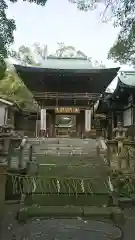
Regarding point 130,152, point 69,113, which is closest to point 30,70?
point 69,113

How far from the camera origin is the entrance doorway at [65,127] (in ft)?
71.2

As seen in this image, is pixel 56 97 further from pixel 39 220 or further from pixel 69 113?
pixel 39 220

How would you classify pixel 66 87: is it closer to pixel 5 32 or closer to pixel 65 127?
pixel 65 127

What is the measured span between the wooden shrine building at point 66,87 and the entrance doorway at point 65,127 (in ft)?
3.47

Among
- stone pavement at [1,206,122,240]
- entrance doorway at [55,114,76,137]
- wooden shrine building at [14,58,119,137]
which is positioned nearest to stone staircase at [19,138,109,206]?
stone pavement at [1,206,122,240]

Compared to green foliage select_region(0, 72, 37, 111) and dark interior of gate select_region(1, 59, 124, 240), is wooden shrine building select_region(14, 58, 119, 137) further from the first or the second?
dark interior of gate select_region(1, 59, 124, 240)

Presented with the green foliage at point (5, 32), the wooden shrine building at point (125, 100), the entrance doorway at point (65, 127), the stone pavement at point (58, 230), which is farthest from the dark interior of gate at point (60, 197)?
the entrance doorway at point (65, 127)

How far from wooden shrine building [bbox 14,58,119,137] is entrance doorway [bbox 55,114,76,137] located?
3.47 ft

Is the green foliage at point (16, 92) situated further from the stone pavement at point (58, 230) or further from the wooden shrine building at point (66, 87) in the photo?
the stone pavement at point (58, 230)

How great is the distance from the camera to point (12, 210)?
646 centimetres

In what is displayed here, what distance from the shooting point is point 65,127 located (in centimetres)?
2600

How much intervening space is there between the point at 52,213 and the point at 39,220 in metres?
0.39

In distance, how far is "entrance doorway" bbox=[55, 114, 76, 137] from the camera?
21706 mm

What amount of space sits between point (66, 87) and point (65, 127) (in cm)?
730
